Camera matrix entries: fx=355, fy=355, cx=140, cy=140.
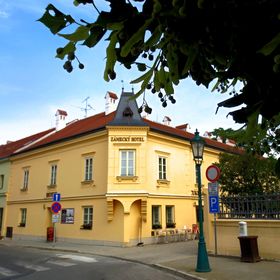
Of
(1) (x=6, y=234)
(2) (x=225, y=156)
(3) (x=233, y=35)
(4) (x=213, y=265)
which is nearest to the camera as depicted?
(3) (x=233, y=35)

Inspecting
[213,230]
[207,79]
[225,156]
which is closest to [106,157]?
[225,156]

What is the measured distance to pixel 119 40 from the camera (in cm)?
196

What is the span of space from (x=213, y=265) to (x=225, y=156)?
370 inches

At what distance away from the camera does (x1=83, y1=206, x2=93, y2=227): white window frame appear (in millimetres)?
21808

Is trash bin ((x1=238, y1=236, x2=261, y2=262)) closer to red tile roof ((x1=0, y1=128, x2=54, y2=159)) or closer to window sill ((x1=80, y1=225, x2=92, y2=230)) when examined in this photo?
window sill ((x1=80, y1=225, x2=92, y2=230))

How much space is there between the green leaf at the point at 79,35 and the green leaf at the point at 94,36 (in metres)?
0.02

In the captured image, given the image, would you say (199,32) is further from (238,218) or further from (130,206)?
(130,206)

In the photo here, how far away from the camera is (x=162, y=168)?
22734mm

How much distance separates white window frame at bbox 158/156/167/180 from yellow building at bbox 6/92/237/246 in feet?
0.21

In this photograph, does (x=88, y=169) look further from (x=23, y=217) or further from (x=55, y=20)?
(x=55, y=20)

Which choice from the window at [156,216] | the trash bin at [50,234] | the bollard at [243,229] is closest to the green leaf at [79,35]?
the bollard at [243,229]

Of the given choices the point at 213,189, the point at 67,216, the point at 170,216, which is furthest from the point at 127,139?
→ the point at 213,189

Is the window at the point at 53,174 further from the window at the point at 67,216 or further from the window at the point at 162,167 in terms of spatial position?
the window at the point at 162,167

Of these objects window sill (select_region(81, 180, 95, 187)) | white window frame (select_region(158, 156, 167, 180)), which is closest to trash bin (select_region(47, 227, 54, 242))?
window sill (select_region(81, 180, 95, 187))
